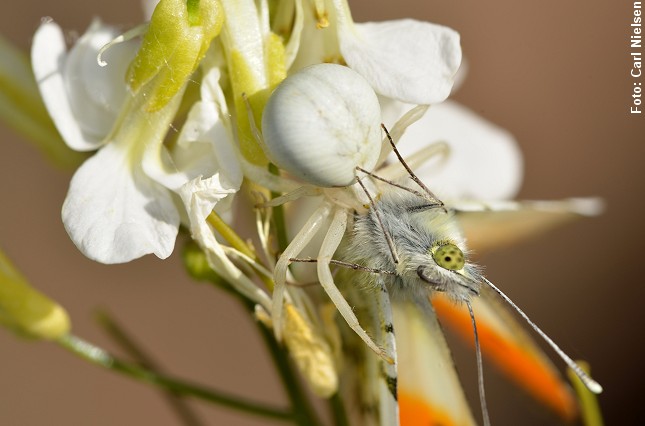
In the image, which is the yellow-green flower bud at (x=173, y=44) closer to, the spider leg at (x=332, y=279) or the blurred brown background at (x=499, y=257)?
the spider leg at (x=332, y=279)

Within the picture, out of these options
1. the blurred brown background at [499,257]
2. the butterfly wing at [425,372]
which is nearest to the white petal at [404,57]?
the butterfly wing at [425,372]

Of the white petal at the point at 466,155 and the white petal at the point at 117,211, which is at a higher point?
the white petal at the point at 117,211

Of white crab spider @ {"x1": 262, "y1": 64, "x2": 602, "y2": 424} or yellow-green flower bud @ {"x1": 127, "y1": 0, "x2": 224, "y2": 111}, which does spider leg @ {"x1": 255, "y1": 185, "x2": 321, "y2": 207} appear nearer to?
white crab spider @ {"x1": 262, "y1": 64, "x2": 602, "y2": 424}

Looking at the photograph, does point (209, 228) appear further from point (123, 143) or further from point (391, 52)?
point (391, 52)

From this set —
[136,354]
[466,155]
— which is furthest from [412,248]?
[136,354]

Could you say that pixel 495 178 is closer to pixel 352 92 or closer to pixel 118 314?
pixel 352 92

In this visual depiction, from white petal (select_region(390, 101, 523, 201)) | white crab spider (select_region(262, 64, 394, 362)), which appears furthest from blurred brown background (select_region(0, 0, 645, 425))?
white crab spider (select_region(262, 64, 394, 362))
